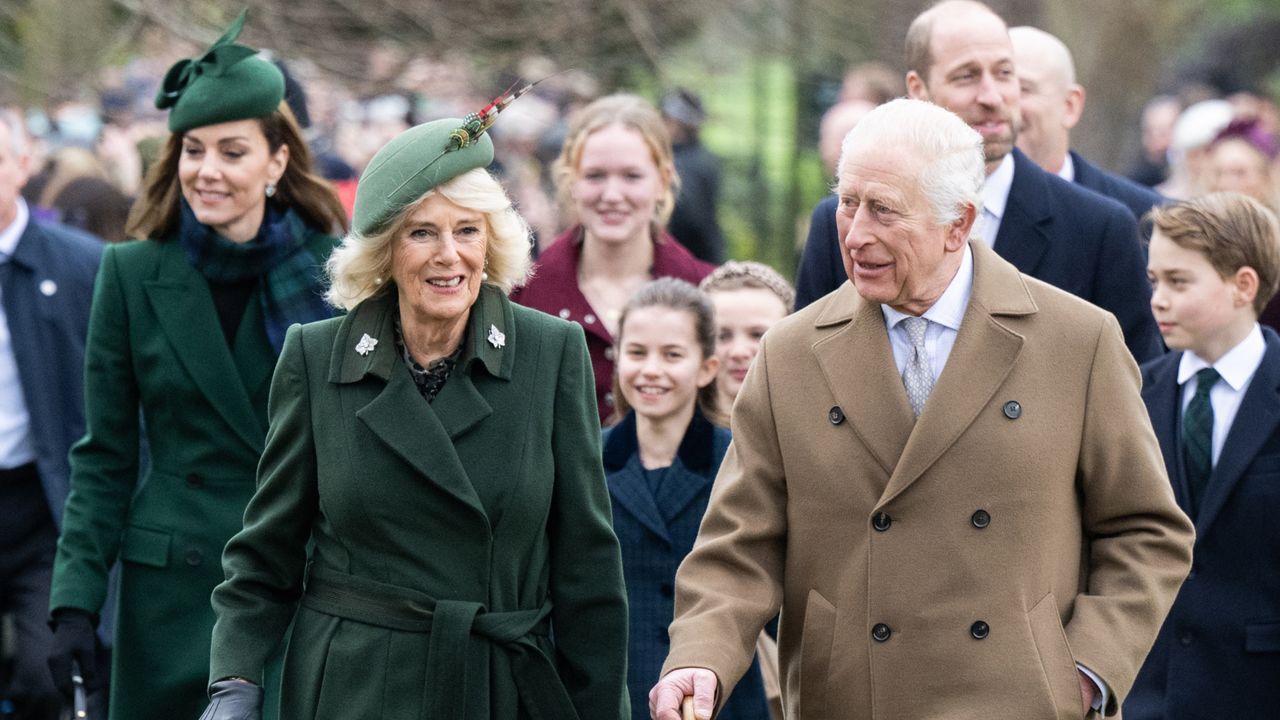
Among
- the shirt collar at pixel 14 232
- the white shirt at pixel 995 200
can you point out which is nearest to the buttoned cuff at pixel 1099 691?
the white shirt at pixel 995 200

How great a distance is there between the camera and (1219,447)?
247 inches

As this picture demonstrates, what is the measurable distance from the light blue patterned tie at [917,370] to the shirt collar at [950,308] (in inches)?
0.9

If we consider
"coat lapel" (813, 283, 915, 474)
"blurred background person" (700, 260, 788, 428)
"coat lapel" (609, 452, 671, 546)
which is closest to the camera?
"coat lapel" (813, 283, 915, 474)

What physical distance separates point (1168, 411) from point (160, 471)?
3.00 meters

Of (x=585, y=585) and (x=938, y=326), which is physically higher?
(x=938, y=326)

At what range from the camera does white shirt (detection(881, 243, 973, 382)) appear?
4672 mm

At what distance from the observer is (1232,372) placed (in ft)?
21.0

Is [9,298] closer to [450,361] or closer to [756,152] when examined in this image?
[450,361]

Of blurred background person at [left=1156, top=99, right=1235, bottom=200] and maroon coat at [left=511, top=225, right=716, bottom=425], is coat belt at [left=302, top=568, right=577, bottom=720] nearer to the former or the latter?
maroon coat at [left=511, top=225, right=716, bottom=425]

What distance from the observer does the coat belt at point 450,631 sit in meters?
4.72

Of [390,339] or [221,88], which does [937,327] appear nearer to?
[390,339]

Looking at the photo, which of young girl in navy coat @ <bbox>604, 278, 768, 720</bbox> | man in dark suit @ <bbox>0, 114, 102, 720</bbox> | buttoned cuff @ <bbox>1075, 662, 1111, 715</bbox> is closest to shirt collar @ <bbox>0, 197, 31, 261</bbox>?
man in dark suit @ <bbox>0, 114, 102, 720</bbox>

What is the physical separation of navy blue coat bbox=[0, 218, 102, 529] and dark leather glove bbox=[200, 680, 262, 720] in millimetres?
2960

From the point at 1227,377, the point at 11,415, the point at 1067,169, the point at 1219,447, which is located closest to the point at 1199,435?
the point at 1219,447
